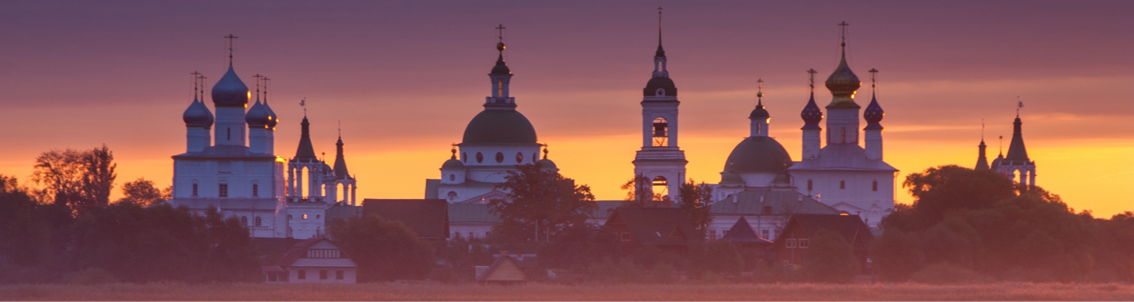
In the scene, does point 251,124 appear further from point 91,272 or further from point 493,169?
point 91,272

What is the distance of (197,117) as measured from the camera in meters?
128

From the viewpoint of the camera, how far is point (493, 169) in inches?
5541

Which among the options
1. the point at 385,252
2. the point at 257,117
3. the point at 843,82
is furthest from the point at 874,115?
the point at 385,252

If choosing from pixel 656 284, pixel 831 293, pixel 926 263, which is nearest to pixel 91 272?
pixel 656 284

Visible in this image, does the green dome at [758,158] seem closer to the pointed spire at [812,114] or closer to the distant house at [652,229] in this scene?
the pointed spire at [812,114]

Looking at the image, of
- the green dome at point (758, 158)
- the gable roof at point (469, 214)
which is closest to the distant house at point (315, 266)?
the gable roof at point (469, 214)

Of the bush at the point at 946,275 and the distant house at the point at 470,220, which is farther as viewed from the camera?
the distant house at the point at 470,220

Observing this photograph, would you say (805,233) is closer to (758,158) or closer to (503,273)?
(503,273)

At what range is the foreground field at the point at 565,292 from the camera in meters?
66.6

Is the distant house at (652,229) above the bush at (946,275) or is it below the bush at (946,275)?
above

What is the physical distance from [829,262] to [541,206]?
1654cm

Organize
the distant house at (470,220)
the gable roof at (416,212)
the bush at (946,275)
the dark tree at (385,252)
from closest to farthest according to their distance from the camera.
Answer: the bush at (946,275) < the dark tree at (385,252) < the gable roof at (416,212) < the distant house at (470,220)

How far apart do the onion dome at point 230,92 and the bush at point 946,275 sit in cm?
5833

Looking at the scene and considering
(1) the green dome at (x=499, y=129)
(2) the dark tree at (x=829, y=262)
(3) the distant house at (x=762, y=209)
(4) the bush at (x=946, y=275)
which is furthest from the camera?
(1) the green dome at (x=499, y=129)
